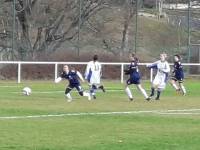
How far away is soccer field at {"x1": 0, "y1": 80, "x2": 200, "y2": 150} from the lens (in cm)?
1418

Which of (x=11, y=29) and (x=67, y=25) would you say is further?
(x=67, y=25)

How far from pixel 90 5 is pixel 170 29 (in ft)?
103

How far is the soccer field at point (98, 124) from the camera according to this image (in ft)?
46.5

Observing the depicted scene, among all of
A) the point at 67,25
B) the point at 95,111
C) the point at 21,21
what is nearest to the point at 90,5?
the point at 67,25

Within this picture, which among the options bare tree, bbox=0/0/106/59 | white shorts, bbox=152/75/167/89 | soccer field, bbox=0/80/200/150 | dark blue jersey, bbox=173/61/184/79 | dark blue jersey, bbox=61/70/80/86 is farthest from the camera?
bare tree, bbox=0/0/106/59

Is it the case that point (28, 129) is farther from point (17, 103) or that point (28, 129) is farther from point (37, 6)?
point (37, 6)

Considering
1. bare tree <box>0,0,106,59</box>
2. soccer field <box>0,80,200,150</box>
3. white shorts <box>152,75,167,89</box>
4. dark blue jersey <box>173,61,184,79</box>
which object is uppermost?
bare tree <box>0,0,106,59</box>

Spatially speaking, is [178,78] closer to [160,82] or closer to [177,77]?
[177,77]

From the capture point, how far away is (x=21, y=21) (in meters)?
51.0

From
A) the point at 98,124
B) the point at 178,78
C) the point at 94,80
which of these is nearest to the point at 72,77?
the point at 94,80

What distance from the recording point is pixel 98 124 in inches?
704

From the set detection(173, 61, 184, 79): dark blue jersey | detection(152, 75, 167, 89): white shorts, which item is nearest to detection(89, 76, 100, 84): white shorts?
detection(152, 75, 167, 89): white shorts

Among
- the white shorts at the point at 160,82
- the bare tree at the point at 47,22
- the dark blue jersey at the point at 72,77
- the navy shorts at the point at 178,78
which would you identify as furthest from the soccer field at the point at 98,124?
the bare tree at the point at 47,22

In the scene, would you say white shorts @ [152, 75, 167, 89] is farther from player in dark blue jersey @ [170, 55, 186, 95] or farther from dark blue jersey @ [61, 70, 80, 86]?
player in dark blue jersey @ [170, 55, 186, 95]
